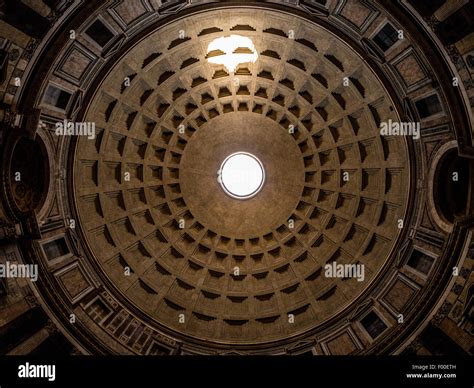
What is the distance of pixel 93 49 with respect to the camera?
87.8 feet

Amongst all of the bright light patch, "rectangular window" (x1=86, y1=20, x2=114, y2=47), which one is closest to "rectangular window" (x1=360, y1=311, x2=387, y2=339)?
the bright light patch

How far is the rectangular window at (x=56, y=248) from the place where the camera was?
28.2 metres

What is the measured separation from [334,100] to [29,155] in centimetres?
1739

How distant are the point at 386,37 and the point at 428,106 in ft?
13.3

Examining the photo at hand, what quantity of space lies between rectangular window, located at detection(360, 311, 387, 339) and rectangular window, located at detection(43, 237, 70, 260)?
17684 mm

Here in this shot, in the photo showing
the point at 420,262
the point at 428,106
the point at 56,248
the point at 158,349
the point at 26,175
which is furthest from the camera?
the point at 158,349

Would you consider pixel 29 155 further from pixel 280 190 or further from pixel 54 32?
pixel 280 190

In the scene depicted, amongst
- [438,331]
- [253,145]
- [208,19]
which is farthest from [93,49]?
[438,331]

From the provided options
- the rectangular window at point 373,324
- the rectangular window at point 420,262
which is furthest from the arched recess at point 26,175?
the rectangular window at point 420,262

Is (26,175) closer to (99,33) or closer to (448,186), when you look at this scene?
(99,33)

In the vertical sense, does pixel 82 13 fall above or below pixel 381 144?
above

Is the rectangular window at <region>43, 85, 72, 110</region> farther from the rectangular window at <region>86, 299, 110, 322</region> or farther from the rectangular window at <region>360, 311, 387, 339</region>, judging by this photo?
the rectangular window at <region>360, 311, 387, 339</region>

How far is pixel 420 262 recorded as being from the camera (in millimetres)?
28578

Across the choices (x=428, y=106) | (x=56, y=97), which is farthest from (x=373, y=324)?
(x=56, y=97)
